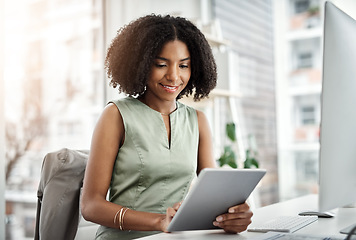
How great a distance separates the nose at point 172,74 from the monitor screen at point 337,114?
63 cm

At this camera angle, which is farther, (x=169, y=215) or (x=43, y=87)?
(x=43, y=87)

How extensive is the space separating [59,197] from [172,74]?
0.53 m

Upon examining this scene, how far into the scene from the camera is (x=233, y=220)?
112 cm

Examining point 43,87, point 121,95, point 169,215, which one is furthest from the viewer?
point 121,95

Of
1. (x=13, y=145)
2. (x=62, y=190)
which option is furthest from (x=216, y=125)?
(x=62, y=190)

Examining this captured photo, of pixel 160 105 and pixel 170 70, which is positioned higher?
pixel 170 70

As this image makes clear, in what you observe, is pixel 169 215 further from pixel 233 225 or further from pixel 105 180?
pixel 105 180

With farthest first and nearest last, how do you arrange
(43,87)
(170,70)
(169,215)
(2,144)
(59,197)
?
(43,87), (2,144), (170,70), (59,197), (169,215)

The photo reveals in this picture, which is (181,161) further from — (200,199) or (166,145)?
(200,199)

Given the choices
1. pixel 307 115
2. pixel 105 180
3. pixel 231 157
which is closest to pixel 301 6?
pixel 307 115

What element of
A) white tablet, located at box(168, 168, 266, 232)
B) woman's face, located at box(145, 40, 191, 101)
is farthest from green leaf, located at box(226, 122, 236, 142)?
white tablet, located at box(168, 168, 266, 232)

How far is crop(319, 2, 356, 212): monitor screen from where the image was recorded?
2.82 feet

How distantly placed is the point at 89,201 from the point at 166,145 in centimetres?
33

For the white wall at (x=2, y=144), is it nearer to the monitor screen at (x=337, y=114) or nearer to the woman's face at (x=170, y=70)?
the woman's face at (x=170, y=70)
